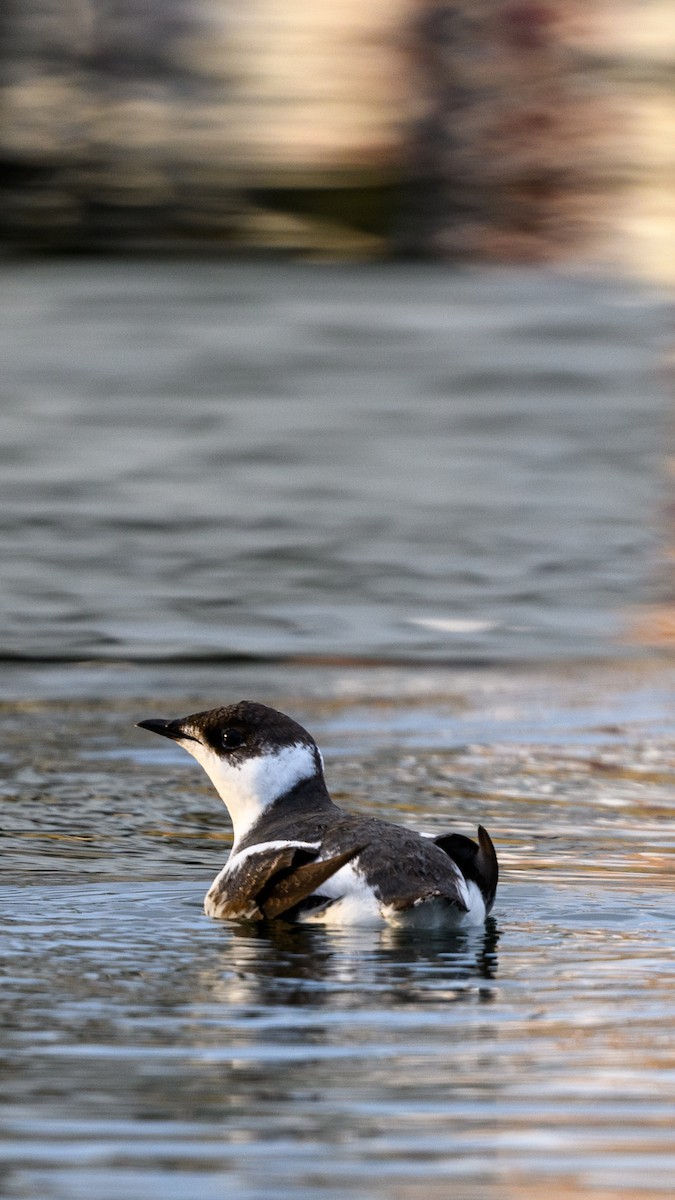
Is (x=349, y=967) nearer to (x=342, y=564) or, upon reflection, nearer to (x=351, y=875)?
(x=351, y=875)

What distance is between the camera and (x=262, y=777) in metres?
7.48

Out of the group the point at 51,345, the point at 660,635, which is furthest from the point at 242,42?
the point at 660,635

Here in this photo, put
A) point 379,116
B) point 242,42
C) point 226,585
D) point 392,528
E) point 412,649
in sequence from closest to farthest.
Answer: point 412,649 → point 226,585 → point 392,528 → point 379,116 → point 242,42

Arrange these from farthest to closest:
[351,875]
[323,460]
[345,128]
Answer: [345,128] < [323,460] < [351,875]

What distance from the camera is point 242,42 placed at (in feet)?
77.3

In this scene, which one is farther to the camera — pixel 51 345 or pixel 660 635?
pixel 51 345

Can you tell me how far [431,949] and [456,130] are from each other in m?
17.6

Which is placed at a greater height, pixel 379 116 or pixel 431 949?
pixel 379 116

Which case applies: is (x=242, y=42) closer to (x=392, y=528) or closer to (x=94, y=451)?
(x=94, y=451)

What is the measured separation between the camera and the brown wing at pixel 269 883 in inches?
253

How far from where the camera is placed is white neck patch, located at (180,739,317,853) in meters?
7.47

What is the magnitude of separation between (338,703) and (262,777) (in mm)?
3268

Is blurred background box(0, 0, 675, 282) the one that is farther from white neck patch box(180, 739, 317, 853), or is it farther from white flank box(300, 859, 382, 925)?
white flank box(300, 859, 382, 925)

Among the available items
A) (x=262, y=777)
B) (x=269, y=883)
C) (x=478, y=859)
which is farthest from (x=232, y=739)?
(x=478, y=859)
